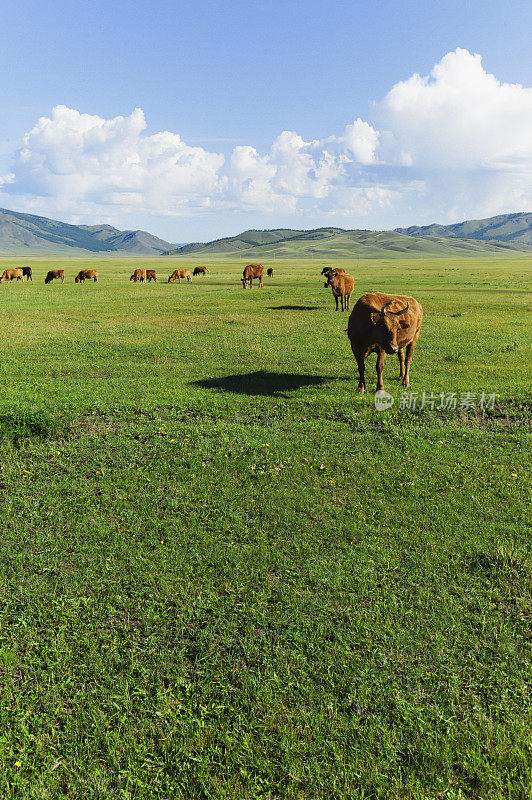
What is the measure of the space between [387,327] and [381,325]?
0.64 ft

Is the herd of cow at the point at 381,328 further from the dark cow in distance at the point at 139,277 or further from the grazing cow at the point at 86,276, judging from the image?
the grazing cow at the point at 86,276

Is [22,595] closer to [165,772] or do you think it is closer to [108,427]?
[165,772]

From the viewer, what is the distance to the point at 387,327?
478 inches

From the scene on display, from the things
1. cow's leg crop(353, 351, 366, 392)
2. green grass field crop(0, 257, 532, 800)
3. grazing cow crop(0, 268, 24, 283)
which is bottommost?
green grass field crop(0, 257, 532, 800)

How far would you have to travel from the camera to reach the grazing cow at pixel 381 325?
12.2 meters

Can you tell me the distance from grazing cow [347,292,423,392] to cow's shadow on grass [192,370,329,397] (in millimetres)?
2038

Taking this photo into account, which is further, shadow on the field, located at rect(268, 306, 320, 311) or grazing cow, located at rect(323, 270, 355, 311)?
shadow on the field, located at rect(268, 306, 320, 311)

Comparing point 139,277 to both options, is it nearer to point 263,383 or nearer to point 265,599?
point 263,383

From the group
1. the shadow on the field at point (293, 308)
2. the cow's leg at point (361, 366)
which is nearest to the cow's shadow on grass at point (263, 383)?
the cow's leg at point (361, 366)

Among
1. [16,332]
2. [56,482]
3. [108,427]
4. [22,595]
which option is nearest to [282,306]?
[16,332]

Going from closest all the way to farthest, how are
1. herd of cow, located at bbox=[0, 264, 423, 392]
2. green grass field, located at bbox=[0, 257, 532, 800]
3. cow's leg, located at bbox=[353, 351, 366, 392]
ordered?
green grass field, located at bbox=[0, 257, 532, 800] < herd of cow, located at bbox=[0, 264, 423, 392] < cow's leg, located at bbox=[353, 351, 366, 392]

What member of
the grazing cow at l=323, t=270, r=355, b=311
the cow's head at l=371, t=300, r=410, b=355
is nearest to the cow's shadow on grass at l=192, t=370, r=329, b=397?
the cow's head at l=371, t=300, r=410, b=355

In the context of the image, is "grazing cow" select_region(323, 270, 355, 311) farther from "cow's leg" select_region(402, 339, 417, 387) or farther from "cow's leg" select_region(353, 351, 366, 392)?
"cow's leg" select_region(353, 351, 366, 392)

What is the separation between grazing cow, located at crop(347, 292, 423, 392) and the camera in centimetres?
1223
